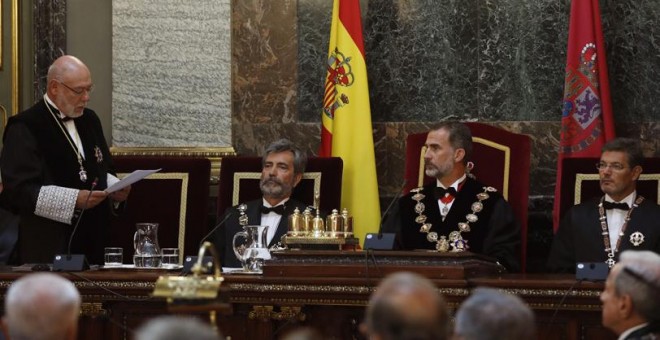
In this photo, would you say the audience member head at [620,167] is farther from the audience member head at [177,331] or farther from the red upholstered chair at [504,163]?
the audience member head at [177,331]

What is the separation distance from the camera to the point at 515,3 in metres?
8.01

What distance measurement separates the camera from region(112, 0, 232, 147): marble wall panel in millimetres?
8258

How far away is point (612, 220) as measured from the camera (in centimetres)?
698

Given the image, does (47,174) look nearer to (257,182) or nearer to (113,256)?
(113,256)

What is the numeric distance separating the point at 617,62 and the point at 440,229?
159 centimetres

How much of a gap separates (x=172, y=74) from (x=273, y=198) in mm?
1328

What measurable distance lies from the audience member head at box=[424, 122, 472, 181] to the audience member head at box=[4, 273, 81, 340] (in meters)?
3.90

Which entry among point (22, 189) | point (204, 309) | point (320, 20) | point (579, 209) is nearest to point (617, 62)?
point (579, 209)

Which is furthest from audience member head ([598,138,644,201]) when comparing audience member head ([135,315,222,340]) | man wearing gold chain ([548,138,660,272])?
audience member head ([135,315,222,340])

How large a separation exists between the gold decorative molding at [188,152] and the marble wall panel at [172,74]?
0.10 ft

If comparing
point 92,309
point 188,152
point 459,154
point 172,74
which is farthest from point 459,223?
point 172,74

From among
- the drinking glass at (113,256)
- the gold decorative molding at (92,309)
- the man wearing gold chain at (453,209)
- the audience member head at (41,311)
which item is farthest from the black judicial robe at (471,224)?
the audience member head at (41,311)

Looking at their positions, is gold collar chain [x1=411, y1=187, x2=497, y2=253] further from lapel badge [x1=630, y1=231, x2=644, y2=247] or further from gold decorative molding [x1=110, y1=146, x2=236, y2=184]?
gold decorative molding [x1=110, y1=146, x2=236, y2=184]

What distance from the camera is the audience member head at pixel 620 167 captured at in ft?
22.4
